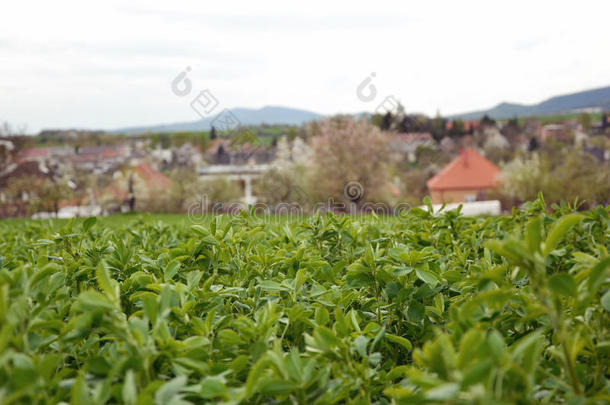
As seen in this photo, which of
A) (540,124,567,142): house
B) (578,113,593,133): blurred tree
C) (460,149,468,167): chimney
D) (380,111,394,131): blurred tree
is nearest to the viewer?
(380,111,394,131): blurred tree

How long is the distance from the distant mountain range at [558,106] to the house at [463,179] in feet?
93.2

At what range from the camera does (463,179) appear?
45656 mm

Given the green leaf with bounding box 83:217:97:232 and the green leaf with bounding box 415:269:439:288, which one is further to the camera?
the green leaf with bounding box 83:217:97:232

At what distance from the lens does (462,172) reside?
46.0 metres

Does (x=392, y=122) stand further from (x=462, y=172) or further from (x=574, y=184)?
(x=574, y=184)

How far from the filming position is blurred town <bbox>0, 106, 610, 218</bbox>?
30.1 metres

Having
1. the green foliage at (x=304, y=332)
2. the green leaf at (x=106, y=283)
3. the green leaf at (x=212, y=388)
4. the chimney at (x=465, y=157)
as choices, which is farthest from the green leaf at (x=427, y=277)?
the chimney at (x=465, y=157)

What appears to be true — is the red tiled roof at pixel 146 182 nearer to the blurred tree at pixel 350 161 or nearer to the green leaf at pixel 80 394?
the blurred tree at pixel 350 161

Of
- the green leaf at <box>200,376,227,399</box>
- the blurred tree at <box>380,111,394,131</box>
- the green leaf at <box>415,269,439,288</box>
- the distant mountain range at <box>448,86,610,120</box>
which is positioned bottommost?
the green leaf at <box>200,376,227,399</box>

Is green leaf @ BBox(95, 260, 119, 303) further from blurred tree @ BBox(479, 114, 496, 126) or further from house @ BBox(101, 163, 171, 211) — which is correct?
blurred tree @ BBox(479, 114, 496, 126)

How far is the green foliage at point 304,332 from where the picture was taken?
0.63 m

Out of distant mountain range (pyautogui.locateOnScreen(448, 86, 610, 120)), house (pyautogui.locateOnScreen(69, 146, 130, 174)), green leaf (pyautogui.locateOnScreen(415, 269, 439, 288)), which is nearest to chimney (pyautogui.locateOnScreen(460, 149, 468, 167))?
distant mountain range (pyautogui.locateOnScreen(448, 86, 610, 120))

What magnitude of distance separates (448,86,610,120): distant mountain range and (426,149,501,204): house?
2839 centimetres

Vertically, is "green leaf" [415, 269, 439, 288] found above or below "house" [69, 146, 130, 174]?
below
